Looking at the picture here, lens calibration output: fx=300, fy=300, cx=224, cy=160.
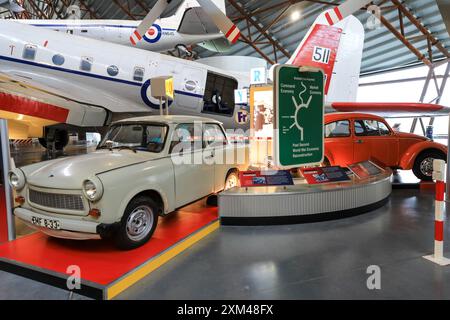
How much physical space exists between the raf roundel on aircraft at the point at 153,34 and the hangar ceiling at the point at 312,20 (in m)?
5.97

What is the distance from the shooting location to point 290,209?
4188 mm

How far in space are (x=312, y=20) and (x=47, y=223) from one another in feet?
58.0

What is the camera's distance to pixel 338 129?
626 centimetres

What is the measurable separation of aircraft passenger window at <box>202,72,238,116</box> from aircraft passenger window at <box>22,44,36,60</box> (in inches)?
182

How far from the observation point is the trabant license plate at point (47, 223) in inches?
115

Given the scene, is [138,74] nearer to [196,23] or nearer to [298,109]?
[196,23]

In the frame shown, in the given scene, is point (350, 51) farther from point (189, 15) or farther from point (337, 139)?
point (189, 15)

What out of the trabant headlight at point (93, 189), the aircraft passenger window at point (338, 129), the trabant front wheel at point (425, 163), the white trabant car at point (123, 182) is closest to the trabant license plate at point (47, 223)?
the white trabant car at point (123, 182)

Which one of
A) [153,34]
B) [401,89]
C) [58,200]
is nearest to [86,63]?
[153,34]

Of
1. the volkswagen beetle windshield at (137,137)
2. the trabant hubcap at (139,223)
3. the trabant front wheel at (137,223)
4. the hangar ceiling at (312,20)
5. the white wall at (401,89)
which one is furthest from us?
the white wall at (401,89)

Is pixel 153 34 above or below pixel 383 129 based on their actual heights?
above

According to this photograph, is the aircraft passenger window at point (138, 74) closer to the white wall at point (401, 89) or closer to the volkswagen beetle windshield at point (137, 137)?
the volkswagen beetle windshield at point (137, 137)

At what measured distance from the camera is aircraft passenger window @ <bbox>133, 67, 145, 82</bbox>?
27.8ft

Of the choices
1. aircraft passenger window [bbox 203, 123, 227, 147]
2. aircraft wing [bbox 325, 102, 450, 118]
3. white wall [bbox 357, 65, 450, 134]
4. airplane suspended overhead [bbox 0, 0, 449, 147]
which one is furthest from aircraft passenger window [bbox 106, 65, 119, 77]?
white wall [bbox 357, 65, 450, 134]
